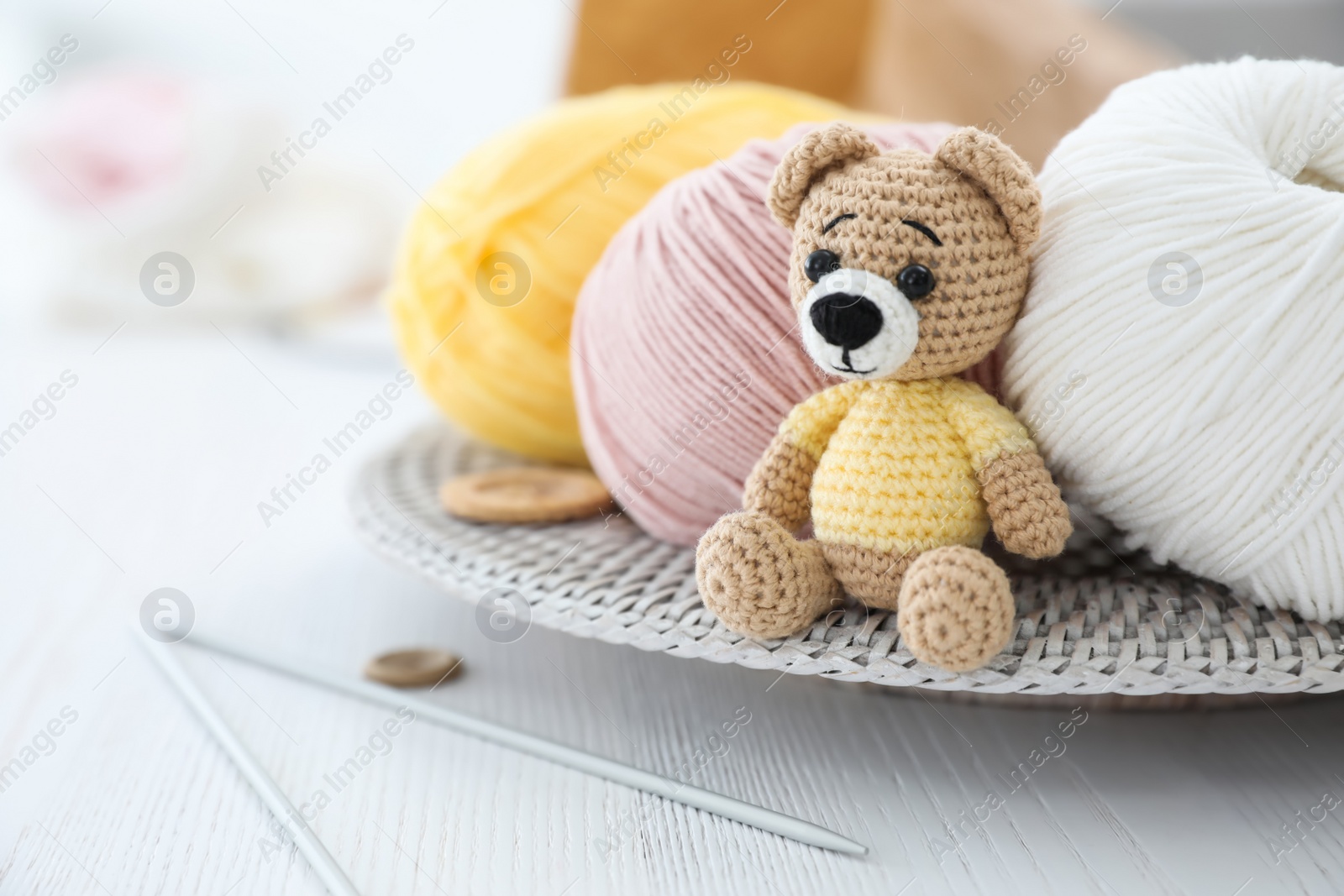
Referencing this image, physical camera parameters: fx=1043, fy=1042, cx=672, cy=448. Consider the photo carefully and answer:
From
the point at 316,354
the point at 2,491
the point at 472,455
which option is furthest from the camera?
the point at 316,354

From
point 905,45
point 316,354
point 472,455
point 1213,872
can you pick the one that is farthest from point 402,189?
point 1213,872

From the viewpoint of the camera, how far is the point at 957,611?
0.39m

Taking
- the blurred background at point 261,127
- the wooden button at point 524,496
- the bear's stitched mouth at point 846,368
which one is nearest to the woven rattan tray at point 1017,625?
the wooden button at point 524,496

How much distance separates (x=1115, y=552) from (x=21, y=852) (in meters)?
0.54

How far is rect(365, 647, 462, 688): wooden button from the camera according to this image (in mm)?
586

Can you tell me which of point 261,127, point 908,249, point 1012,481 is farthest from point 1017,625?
point 261,127

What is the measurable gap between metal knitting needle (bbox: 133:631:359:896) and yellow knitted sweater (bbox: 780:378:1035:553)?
25 cm

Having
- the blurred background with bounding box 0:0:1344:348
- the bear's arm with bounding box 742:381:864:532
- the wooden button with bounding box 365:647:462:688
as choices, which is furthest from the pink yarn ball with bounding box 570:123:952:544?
the blurred background with bounding box 0:0:1344:348

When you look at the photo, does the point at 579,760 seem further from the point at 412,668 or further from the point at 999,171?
the point at 999,171

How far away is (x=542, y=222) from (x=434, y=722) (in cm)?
32

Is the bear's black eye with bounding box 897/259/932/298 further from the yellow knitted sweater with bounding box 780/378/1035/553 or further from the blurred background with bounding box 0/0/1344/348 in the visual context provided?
the blurred background with bounding box 0/0/1344/348

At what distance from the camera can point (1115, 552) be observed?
54cm

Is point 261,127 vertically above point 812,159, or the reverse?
point 261,127

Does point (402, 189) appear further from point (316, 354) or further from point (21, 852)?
point (21, 852)
